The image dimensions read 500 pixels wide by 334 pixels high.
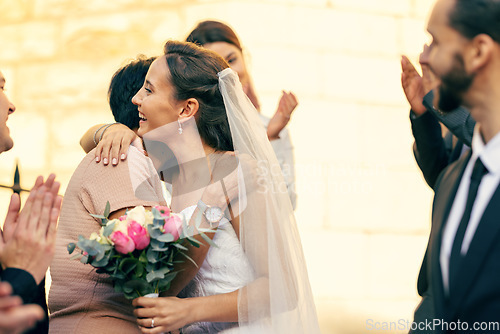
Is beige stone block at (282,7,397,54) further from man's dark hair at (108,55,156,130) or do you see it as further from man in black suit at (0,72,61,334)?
man in black suit at (0,72,61,334)

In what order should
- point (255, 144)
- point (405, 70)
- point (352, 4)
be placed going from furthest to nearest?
point (352, 4)
point (255, 144)
point (405, 70)

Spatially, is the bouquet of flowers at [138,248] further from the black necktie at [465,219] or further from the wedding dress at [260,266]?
the black necktie at [465,219]

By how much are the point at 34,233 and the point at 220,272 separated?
0.88 metres

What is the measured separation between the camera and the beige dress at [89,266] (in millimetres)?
2359

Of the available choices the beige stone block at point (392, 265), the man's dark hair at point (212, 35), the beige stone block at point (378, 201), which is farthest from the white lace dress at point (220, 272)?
the beige stone block at point (392, 265)

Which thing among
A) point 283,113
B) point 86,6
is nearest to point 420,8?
point 283,113

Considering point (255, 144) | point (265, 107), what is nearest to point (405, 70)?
point (255, 144)

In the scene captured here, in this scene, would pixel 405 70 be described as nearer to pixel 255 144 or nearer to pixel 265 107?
Result: pixel 255 144

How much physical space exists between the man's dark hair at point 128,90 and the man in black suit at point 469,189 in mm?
1713

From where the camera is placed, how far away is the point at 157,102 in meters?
2.85

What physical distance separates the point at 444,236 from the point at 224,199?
112 centimetres

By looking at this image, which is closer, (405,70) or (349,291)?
(405,70)

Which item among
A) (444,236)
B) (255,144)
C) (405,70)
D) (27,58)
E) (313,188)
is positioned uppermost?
(27,58)

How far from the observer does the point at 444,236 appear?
1675 mm
